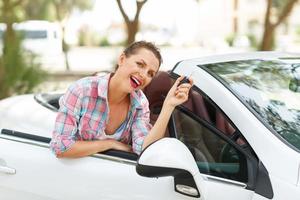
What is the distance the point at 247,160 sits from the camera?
6.56 ft

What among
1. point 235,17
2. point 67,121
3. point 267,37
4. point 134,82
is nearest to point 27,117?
point 67,121

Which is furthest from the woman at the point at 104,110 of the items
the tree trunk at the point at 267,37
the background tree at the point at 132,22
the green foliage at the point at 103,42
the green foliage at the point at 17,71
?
the green foliage at the point at 103,42

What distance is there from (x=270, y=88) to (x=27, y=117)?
143 cm

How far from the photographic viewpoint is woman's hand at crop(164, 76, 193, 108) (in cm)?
214

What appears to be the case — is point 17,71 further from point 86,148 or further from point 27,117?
point 86,148

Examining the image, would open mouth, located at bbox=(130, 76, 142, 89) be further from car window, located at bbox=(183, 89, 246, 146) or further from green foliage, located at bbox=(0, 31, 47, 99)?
green foliage, located at bbox=(0, 31, 47, 99)

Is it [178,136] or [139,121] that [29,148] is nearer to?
[139,121]

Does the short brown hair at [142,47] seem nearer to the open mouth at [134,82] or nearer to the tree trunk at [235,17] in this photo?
the open mouth at [134,82]

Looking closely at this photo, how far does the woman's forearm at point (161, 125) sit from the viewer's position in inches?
87.8

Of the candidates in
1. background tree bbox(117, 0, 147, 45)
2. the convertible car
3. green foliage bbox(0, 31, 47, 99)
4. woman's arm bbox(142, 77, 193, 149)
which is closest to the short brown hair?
the convertible car

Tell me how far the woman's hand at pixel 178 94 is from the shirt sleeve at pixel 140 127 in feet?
0.90

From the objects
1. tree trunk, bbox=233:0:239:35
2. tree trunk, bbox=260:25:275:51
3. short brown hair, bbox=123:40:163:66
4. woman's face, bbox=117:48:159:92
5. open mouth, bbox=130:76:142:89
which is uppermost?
short brown hair, bbox=123:40:163:66

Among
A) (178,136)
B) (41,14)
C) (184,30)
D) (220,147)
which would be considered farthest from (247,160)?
(184,30)

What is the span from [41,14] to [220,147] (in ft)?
A: 95.8
